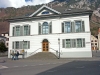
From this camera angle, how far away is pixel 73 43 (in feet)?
98.0

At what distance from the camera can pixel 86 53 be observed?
94.9ft

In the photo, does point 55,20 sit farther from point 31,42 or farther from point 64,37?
point 31,42

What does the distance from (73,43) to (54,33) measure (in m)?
4.21

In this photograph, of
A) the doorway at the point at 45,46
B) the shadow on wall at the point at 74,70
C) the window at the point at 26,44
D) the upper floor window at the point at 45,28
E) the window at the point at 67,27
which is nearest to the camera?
the shadow on wall at the point at 74,70

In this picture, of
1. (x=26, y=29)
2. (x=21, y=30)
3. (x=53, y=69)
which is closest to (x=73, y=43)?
(x=26, y=29)

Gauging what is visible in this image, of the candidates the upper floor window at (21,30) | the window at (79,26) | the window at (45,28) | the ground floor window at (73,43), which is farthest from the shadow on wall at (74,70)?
the upper floor window at (21,30)

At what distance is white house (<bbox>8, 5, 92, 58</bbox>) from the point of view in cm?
2953

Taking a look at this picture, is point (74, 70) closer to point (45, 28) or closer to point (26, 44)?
point (45, 28)

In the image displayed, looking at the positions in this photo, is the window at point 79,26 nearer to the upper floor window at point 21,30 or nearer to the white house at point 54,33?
the white house at point 54,33

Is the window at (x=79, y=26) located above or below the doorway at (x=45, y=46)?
above

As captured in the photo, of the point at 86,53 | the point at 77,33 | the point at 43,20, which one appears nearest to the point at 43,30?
the point at 43,20

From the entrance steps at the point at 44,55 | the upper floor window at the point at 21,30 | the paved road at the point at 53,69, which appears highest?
the upper floor window at the point at 21,30

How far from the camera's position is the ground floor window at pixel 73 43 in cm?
2938

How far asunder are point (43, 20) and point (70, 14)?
5.68 m
